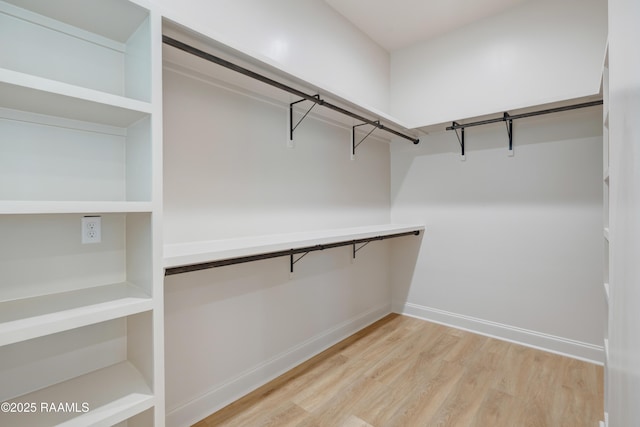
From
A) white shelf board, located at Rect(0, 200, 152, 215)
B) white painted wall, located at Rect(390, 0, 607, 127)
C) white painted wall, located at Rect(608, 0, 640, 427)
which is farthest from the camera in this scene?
white painted wall, located at Rect(390, 0, 607, 127)

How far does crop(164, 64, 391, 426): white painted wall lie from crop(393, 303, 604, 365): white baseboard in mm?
841

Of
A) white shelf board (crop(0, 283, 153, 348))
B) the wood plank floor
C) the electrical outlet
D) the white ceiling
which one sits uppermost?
the white ceiling

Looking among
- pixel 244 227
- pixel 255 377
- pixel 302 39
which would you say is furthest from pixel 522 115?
pixel 255 377

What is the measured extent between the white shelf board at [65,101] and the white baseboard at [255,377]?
1428mm

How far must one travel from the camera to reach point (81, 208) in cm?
98

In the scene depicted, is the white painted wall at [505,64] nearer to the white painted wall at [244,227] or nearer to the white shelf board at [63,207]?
the white painted wall at [244,227]

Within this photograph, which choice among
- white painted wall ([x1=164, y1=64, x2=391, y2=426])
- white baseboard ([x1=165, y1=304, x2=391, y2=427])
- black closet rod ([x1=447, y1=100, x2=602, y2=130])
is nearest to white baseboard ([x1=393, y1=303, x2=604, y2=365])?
white baseboard ([x1=165, y1=304, x2=391, y2=427])

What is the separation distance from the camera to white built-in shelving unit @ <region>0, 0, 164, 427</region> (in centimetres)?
104

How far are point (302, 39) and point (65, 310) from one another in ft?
7.08

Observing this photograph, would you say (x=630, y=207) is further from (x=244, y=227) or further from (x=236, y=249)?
(x=244, y=227)

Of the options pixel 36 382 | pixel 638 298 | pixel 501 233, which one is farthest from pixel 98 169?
pixel 501 233

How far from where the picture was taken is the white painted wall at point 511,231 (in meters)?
2.29

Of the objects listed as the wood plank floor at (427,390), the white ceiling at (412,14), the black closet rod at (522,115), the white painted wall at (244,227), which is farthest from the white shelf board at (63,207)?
the black closet rod at (522,115)

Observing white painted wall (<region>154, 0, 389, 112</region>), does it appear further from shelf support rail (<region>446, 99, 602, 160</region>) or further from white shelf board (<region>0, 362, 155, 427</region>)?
white shelf board (<region>0, 362, 155, 427</region>)
